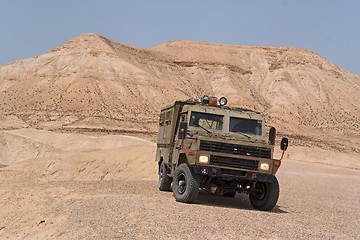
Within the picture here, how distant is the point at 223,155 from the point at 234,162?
1.09 feet

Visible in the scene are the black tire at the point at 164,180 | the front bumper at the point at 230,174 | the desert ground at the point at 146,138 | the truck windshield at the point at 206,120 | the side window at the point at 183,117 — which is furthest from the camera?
the black tire at the point at 164,180

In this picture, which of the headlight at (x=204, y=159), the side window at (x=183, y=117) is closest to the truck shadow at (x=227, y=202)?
the headlight at (x=204, y=159)

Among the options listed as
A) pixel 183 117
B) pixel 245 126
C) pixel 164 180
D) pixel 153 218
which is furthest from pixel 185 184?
pixel 153 218

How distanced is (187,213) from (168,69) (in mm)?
80811

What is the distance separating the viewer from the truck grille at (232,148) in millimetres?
12445

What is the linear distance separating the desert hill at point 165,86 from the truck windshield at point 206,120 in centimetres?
4937

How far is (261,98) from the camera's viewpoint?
→ 288ft

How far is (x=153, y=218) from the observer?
998 centimetres

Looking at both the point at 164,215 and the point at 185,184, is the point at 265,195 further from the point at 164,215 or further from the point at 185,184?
the point at 164,215

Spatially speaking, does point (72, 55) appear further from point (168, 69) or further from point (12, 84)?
point (168, 69)

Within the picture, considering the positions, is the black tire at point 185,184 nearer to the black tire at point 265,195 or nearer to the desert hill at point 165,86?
the black tire at point 265,195

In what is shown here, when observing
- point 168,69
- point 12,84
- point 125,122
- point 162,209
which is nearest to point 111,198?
point 162,209

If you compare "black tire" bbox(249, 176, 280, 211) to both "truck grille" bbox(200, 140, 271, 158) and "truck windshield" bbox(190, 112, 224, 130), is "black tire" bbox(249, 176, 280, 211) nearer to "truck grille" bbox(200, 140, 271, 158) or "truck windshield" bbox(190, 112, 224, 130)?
"truck grille" bbox(200, 140, 271, 158)

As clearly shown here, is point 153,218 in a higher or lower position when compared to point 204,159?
lower
